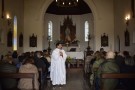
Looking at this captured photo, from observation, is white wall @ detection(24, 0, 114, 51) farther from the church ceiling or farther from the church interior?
the church ceiling

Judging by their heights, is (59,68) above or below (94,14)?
below

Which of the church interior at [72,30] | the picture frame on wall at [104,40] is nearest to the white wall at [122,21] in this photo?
the church interior at [72,30]

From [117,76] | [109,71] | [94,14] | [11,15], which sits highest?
[94,14]

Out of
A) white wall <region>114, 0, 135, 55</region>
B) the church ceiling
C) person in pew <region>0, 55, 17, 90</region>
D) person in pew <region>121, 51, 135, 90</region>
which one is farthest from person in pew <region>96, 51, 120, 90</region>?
the church ceiling

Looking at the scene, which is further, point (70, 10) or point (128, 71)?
point (70, 10)

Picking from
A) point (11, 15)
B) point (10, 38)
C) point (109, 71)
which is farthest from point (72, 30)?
point (109, 71)

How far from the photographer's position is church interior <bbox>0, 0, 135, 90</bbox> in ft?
47.0

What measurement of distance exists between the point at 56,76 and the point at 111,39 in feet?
31.9

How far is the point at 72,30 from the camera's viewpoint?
27125mm

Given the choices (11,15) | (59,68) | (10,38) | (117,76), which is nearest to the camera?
(117,76)

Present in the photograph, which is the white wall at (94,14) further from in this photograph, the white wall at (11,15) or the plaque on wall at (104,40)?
the white wall at (11,15)

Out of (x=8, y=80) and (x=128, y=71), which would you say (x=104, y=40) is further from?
(x=8, y=80)

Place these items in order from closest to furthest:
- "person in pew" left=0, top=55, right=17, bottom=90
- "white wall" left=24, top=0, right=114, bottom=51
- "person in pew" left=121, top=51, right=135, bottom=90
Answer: "person in pew" left=0, top=55, right=17, bottom=90 → "person in pew" left=121, top=51, right=135, bottom=90 → "white wall" left=24, top=0, right=114, bottom=51

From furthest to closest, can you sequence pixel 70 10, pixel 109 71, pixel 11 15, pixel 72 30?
1. pixel 72 30
2. pixel 70 10
3. pixel 11 15
4. pixel 109 71
